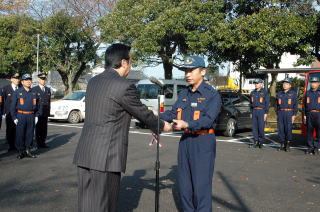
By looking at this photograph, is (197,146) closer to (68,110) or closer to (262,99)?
(262,99)

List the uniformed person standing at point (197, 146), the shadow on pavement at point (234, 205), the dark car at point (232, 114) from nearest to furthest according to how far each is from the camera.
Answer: the uniformed person standing at point (197, 146), the shadow on pavement at point (234, 205), the dark car at point (232, 114)

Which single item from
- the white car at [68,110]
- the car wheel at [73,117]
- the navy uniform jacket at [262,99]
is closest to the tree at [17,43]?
the white car at [68,110]

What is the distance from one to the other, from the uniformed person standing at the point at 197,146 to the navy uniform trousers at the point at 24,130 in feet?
18.3

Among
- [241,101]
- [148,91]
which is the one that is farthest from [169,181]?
[148,91]

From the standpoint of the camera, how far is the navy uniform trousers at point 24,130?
870 cm

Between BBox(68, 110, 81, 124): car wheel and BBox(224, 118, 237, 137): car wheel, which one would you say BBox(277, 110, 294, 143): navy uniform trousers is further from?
BBox(68, 110, 81, 124): car wheel

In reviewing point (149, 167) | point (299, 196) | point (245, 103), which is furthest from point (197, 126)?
point (245, 103)

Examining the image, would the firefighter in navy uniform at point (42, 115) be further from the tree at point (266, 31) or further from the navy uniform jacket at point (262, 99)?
the tree at point (266, 31)

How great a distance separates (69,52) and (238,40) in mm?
20087

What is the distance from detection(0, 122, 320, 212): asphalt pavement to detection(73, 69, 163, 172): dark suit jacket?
2.10m

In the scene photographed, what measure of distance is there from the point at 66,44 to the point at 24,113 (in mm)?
26905

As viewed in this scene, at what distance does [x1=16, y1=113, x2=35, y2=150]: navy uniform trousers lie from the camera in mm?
8695

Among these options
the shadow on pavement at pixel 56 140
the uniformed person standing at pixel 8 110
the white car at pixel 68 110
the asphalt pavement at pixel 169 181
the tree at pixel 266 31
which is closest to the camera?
the asphalt pavement at pixel 169 181

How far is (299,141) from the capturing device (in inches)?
505
